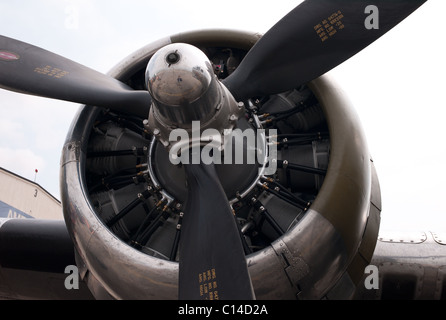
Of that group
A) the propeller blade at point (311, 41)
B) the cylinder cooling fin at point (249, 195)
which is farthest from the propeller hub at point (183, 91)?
the propeller blade at point (311, 41)

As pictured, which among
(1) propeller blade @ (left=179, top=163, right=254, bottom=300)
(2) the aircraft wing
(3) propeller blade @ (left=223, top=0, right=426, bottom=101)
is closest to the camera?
(1) propeller blade @ (left=179, top=163, right=254, bottom=300)

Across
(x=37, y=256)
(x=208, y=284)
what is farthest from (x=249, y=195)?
(x=37, y=256)

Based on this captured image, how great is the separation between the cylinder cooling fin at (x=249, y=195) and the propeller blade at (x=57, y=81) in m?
0.38

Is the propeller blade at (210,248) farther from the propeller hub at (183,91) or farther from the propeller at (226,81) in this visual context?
the propeller hub at (183,91)

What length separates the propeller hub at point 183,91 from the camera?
10.7ft

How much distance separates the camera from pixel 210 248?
3.09 metres

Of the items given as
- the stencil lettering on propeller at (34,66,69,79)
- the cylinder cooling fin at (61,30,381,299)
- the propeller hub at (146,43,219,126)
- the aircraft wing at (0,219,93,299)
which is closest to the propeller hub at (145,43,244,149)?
the propeller hub at (146,43,219,126)

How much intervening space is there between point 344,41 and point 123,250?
8.39ft

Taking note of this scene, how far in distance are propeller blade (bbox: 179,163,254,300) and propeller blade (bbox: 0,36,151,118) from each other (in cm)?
107

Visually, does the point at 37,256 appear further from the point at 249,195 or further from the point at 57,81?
the point at 249,195

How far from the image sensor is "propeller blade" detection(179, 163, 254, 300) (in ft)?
9.31

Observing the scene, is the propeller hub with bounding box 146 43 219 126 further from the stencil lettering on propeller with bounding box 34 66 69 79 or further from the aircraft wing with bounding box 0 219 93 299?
the aircraft wing with bounding box 0 219 93 299

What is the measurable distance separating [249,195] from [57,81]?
2063 millimetres
